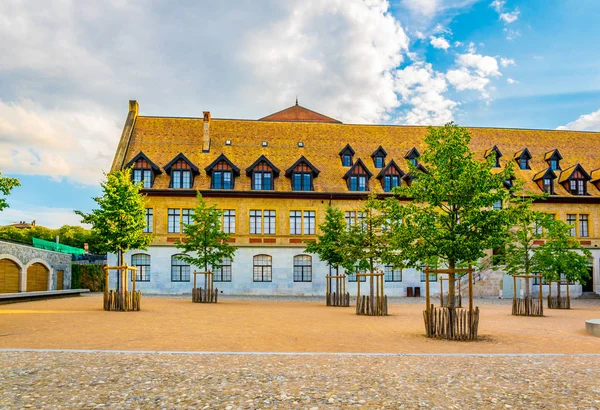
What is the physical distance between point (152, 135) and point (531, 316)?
3496 cm

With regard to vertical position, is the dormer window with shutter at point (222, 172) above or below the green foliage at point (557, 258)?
above

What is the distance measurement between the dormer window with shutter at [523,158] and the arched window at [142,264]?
33196 millimetres

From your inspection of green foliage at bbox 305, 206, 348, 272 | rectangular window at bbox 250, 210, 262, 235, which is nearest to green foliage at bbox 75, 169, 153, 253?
green foliage at bbox 305, 206, 348, 272

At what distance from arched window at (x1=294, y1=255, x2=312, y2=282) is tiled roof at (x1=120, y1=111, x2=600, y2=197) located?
574 cm

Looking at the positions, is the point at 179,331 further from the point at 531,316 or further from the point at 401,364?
the point at 531,316

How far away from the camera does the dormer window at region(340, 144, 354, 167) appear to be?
49000mm

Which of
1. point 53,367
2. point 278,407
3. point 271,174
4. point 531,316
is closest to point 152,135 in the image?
point 271,174

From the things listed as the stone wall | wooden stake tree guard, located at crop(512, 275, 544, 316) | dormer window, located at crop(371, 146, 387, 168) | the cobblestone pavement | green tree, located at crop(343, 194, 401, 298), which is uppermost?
dormer window, located at crop(371, 146, 387, 168)

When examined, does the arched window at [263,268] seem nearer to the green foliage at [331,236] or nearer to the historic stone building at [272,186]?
the historic stone building at [272,186]

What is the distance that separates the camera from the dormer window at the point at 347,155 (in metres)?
49.0

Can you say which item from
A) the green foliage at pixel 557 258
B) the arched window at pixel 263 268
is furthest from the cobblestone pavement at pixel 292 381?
the arched window at pixel 263 268

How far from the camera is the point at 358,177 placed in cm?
4691

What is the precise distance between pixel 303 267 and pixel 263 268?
→ 10.7ft

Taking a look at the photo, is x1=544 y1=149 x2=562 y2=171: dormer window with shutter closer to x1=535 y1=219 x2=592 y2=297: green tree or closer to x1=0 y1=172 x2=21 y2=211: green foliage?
x1=535 y1=219 x2=592 y2=297: green tree
